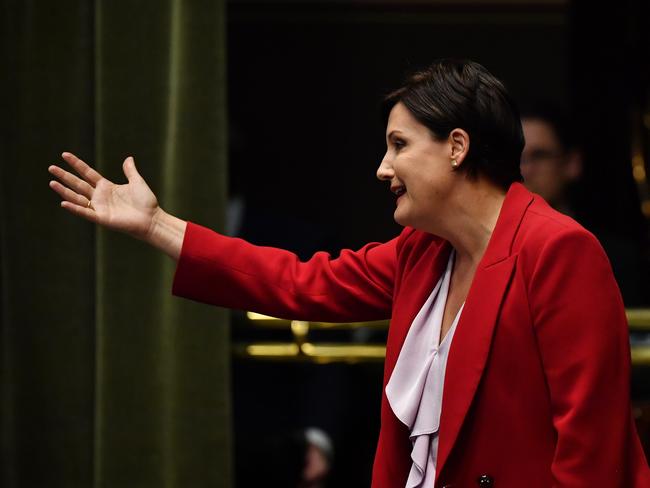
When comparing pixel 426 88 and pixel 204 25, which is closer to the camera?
pixel 426 88

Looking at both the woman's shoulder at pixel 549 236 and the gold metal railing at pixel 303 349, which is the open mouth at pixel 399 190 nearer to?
the woman's shoulder at pixel 549 236

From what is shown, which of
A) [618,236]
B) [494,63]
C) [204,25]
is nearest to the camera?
[204,25]

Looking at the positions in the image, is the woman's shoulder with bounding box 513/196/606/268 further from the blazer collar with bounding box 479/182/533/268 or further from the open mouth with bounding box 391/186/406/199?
the open mouth with bounding box 391/186/406/199

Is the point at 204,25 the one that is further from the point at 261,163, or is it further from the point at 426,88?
the point at 261,163

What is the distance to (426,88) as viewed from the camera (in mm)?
1870

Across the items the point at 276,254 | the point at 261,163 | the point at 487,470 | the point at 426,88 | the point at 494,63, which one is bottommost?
the point at 487,470

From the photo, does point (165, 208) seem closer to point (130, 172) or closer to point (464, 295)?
point (130, 172)

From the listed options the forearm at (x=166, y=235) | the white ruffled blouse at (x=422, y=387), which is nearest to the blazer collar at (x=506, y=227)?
the white ruffled blouse at (x=422, y=387)

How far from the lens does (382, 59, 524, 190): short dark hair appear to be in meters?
1.84

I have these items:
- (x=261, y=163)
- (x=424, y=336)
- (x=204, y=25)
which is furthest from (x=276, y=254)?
(x=261, y=163)

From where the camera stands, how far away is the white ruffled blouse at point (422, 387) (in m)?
1.85

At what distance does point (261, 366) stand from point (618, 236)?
4.28 ft

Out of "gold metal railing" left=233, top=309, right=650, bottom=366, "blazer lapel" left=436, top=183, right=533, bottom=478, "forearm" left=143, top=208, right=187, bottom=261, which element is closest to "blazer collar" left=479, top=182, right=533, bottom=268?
"blazer lapel" left=436, top=183, right=533, bottom=478

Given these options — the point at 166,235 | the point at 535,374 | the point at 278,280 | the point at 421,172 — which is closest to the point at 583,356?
the point at 535,374
